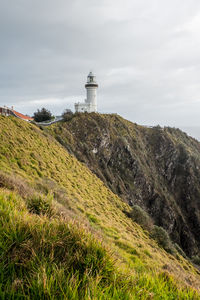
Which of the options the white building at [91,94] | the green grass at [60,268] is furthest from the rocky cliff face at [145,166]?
the green grass at [60,268]

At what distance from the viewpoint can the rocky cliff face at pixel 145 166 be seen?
39.8m

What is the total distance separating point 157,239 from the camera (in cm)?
1562

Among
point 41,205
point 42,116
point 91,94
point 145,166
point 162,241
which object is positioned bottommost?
point 162,241

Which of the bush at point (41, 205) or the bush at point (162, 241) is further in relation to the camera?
the bush at point (162, 241)

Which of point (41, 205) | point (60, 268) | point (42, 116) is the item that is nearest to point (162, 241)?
point (41, 205)

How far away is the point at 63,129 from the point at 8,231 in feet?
117

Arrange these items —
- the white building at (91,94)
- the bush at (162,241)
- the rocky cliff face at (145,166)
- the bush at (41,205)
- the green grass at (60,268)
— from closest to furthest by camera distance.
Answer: the green grass at (60,268), the bush at (41,205), the bush at (162,241), the rocky cliff face at (145,166), the white building at (91,94)

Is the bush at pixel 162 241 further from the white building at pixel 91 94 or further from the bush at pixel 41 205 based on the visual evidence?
the white building at pixel 91 94

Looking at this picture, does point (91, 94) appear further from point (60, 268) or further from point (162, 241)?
point (60, 268)

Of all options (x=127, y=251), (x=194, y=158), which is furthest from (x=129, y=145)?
(x=127, y=251)

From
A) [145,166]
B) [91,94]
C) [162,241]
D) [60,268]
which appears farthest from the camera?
[91,94]

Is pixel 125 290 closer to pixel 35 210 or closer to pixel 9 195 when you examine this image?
pixel 35 210

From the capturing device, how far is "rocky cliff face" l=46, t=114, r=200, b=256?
3975 centimetres

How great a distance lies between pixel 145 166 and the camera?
176 ft
